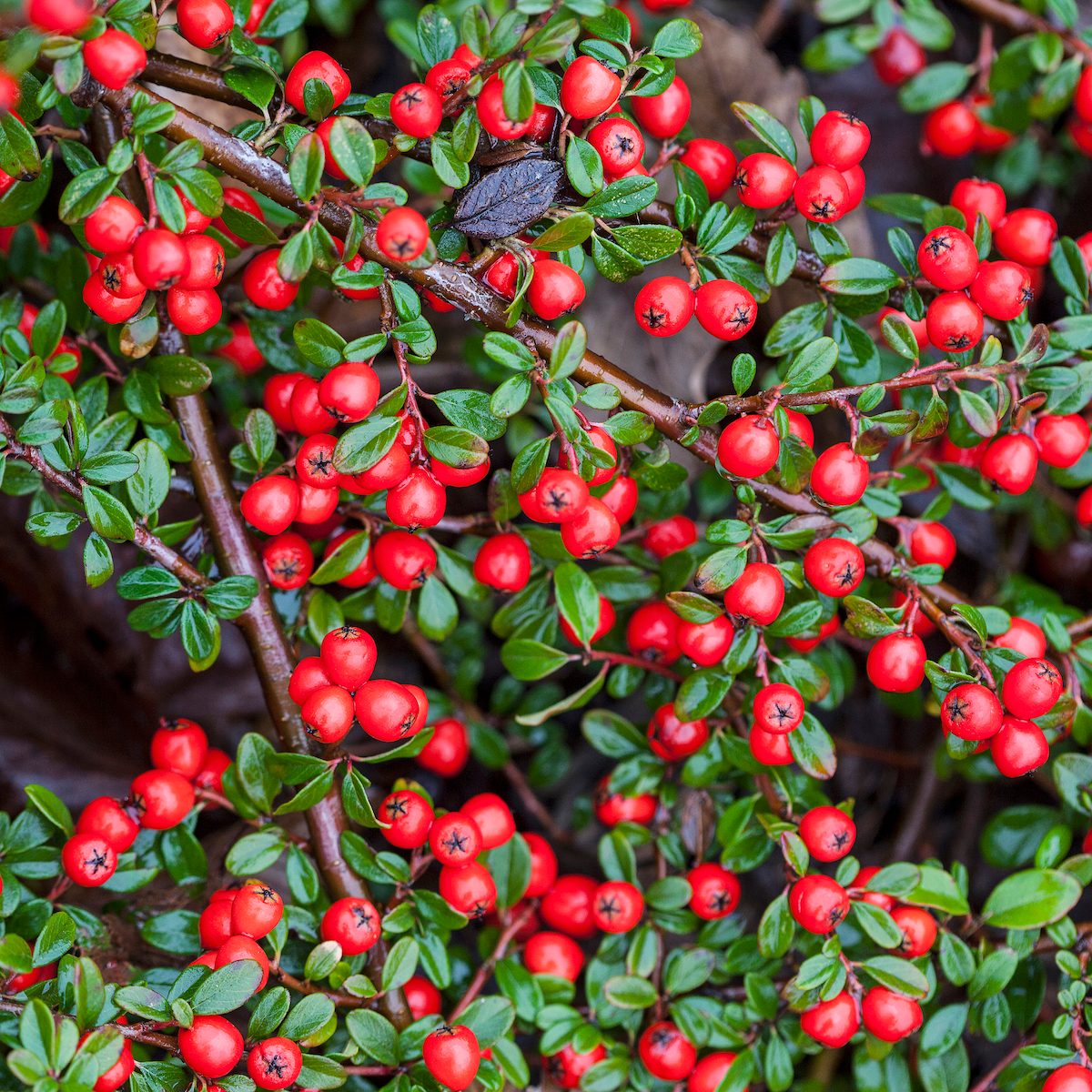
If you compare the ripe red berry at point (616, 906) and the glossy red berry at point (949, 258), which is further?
the ripe red berry at point (616, 906)

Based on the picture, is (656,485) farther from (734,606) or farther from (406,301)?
(406,301)

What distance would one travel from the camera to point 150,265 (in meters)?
2.34

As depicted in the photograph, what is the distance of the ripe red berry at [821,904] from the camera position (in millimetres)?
2936

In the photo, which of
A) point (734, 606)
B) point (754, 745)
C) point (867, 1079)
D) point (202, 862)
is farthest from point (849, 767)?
point (202, 862)

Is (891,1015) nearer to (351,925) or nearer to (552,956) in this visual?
(552,956)

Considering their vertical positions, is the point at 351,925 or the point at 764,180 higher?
the point at 764,180

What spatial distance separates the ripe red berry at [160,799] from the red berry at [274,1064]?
74 centimetres

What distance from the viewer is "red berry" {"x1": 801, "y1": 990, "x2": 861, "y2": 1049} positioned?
2957 millimetres

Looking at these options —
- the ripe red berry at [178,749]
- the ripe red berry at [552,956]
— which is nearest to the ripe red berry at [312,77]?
the ripe red berry at [178,749]

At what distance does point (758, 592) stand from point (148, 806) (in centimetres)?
182

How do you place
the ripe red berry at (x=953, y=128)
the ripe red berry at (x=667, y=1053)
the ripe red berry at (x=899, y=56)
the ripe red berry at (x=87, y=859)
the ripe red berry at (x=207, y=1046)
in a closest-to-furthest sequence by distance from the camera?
the ripe red berry at (x=207, y=1046)
the ripe red berry at (x=87, y=859)
the ripe red berry at (x=667, y=1053)
the ripe red berry at (x=953, y=128)
the ripe red berry at (x=899, y=56)

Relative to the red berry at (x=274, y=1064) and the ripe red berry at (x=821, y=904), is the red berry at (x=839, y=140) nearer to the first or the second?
the ripe red berry at (x=821, y=904)

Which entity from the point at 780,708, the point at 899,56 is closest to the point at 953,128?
the point at 899,56

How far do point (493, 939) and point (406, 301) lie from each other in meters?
2.04
